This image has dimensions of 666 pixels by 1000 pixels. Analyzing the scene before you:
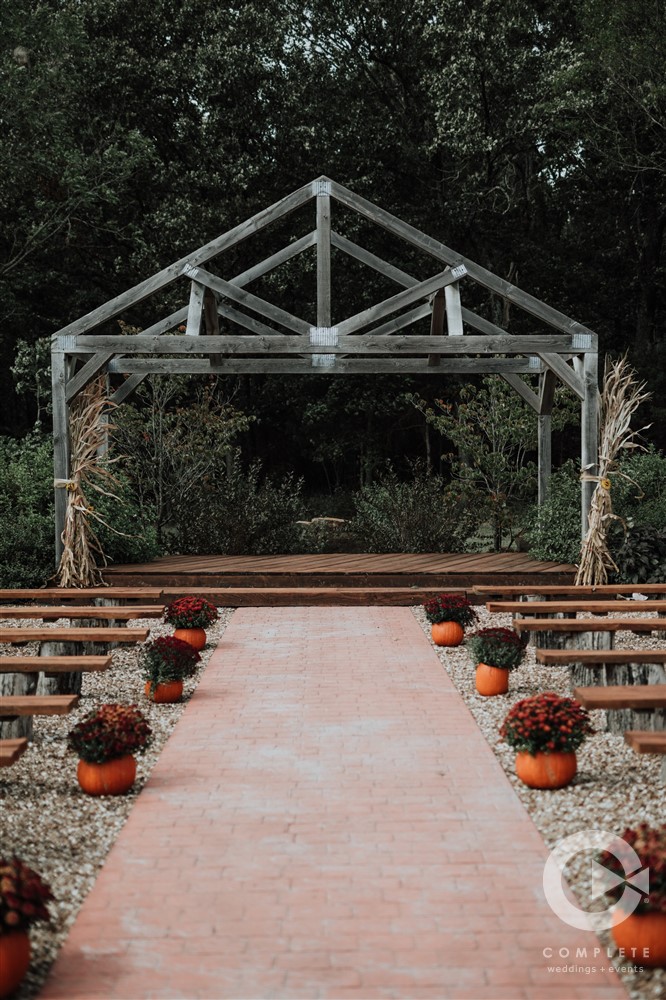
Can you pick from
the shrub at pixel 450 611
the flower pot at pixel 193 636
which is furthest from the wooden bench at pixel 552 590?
the flower pot at pixel 193 636

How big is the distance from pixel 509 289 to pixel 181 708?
21.0ft

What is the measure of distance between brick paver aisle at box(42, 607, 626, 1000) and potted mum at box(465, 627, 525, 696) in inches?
16.5

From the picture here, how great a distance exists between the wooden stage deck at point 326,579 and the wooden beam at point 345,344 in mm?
2484

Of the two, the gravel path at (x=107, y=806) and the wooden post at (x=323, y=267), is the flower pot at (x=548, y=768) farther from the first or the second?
the wooden post at (x=323, y=267)

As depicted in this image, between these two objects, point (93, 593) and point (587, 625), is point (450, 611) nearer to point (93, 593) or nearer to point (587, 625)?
point (587, 625)

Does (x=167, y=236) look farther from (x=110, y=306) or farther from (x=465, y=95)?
(x=110, y=306)

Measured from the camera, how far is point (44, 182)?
57.1 feet

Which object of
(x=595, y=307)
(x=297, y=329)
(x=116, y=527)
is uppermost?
(x=595, y=307)

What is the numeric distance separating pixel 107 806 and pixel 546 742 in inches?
83.3

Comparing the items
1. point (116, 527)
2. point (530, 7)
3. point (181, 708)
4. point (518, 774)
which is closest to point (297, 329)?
point (116, 527)

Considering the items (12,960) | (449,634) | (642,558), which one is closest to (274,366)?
(642,558)

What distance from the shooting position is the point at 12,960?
284 cm

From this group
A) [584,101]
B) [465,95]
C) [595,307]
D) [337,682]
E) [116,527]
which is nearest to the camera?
[337,682]

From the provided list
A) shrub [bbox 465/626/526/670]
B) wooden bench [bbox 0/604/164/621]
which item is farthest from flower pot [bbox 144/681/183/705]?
shrub [bbox 465/626/526/670]
